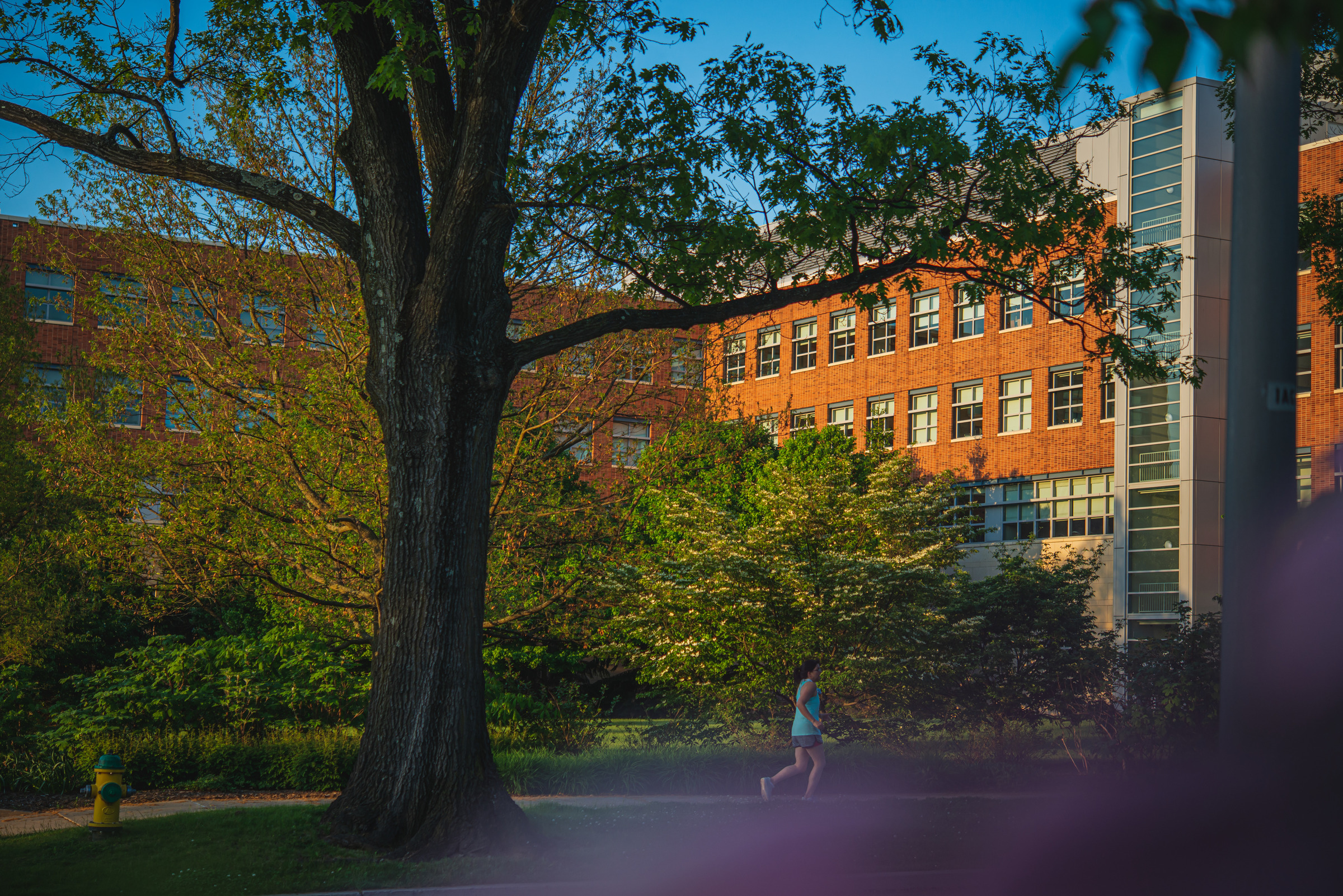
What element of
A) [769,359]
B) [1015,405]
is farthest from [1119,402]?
[769,359]

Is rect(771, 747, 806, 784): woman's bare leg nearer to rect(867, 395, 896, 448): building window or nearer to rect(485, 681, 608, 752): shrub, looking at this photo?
rect(485, 681, 608, 752): shrub

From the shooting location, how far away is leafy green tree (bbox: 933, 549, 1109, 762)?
57.3 ft

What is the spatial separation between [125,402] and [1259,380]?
13977mm

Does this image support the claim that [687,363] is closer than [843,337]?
Yes

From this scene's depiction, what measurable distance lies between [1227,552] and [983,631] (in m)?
14.6

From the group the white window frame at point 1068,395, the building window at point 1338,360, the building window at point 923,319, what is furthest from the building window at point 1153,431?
the building window at point 923,319

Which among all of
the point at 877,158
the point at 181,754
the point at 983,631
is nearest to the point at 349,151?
the point at 877,158

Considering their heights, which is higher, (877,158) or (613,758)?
(877,158)

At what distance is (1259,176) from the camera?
475 centimetres

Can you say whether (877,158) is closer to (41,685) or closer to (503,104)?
(503,104)

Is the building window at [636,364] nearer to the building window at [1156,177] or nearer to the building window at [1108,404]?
the building window at [1156,177]

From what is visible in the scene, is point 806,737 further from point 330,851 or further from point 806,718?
point 330,851

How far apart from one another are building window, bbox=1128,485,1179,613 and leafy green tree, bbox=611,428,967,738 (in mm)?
15545

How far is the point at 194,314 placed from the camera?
1509 cm
